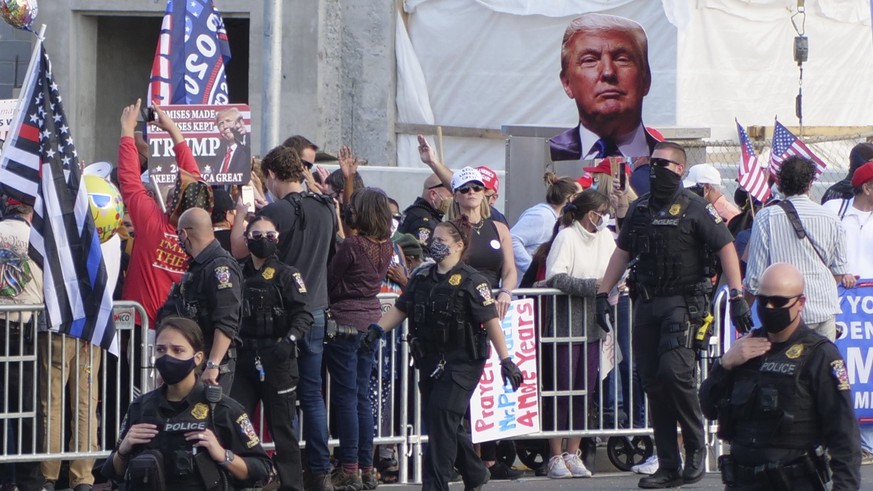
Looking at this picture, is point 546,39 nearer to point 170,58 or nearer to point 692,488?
point 170,58

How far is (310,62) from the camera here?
57.8ft

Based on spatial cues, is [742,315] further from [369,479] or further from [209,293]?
[209,293]

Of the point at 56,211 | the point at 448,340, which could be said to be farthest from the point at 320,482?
the point at 56,211

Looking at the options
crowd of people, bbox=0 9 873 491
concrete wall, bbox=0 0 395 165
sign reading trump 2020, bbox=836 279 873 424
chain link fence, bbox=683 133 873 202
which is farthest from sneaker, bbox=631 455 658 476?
concrete wall, bbox=0 0 395 165

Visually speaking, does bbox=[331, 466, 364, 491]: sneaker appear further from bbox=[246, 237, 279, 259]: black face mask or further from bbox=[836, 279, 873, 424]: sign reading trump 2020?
bbox=[836, 279, 873, 424]: sign reading trump 2020

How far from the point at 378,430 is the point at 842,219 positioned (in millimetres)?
3423

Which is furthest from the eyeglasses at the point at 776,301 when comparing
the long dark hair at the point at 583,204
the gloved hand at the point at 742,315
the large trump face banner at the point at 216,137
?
the large trump face banner at the point at 216,137

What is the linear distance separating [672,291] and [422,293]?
155cm

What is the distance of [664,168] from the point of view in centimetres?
893

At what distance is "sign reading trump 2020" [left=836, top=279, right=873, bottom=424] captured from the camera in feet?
33.3

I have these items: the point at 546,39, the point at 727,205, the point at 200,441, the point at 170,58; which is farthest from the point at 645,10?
the point at 200,441

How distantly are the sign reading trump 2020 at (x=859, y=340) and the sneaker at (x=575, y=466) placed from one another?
192 centimetres

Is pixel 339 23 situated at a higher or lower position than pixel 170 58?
higher

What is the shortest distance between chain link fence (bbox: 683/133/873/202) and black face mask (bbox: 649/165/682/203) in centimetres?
657
